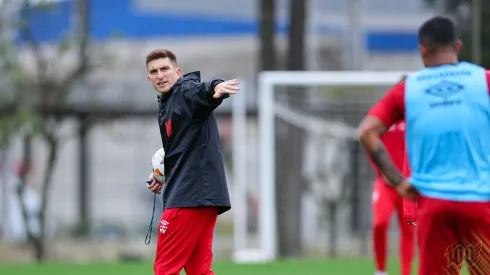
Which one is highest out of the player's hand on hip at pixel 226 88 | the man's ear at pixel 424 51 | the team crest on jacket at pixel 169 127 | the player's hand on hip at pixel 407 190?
the man's ear at pixel 424 51

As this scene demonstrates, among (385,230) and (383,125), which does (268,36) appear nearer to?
(385,230)

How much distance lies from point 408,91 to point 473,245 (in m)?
0.88

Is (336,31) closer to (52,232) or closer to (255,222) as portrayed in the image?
(255,222)

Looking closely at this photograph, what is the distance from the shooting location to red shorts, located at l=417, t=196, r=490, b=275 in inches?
227

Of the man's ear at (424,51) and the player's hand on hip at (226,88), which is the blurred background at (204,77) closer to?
the player's hand on hip at (226,88)

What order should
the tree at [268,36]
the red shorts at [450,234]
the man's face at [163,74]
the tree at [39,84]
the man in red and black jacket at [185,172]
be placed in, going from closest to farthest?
the red shorts at [450,234]
the man in red and black jacket at [185,172]
the man's face at [163,74]
the tree at [39,84]
the tree at [268,36]

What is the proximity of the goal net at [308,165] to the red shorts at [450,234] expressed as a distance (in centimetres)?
1000

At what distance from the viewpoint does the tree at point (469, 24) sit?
638 inches

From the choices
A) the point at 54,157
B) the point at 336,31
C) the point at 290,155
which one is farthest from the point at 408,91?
the point at 336,31

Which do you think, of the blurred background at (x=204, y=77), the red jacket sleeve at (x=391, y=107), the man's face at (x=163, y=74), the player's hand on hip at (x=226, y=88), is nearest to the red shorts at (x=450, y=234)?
the red jacket sleeve at (x=391, y=107)

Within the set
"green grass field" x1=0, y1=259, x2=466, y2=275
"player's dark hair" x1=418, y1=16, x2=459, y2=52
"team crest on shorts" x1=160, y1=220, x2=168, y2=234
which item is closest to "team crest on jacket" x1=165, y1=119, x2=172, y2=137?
"team crest on shorts" x1=160, y1=220, x2=168, y2=234

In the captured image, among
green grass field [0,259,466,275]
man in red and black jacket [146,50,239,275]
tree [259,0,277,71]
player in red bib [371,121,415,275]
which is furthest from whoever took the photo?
tree [259,0,277,71]

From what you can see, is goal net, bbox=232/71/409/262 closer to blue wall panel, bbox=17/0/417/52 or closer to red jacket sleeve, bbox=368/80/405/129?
blue wall panel, bbox=17/0/417/52

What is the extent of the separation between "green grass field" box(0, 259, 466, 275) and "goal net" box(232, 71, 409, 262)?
1756 millimetres
